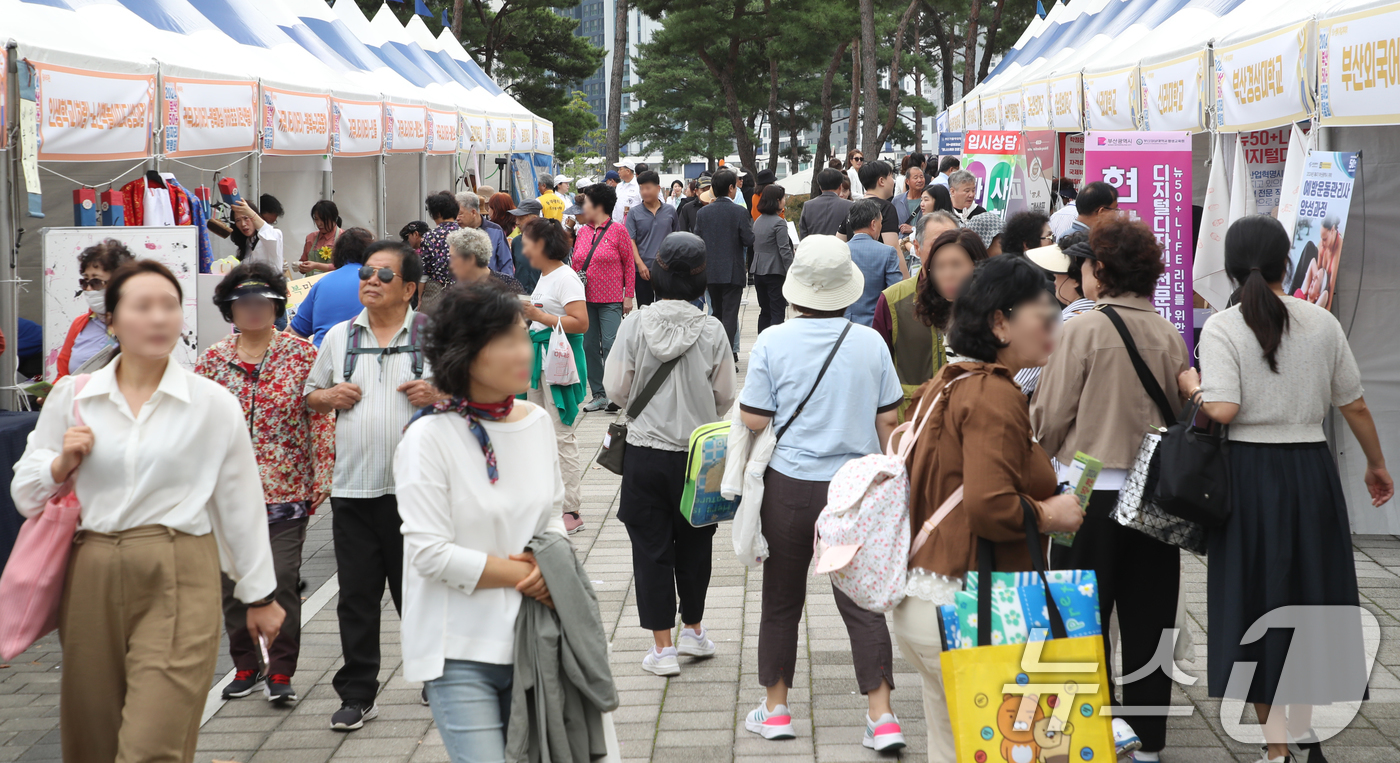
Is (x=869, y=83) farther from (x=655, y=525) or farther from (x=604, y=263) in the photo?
(x=655, y=525)

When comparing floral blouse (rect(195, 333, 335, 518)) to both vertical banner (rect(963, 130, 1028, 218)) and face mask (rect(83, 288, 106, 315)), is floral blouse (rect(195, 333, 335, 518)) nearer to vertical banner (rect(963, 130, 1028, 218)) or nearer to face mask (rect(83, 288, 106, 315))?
face mask (rect(83, 288, 106, 315))

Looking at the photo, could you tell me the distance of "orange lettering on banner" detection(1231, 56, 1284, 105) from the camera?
590 cm

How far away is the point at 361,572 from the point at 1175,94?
590 centimetres

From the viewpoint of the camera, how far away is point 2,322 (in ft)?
20.4

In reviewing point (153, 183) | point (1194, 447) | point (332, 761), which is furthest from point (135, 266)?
point (153, 183)

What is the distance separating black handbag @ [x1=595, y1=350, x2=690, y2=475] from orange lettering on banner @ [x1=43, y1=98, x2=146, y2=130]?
3.81 metres

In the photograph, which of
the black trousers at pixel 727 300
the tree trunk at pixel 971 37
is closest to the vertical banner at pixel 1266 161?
the black trousers at pixel 727 300

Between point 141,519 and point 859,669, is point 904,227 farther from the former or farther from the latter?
point 141,519

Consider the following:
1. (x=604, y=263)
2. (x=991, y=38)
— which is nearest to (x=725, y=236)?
(x=604, y=263)

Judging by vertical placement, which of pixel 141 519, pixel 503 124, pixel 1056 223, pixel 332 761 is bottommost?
pixel 332 761

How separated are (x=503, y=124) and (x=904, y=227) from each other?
32.7ft

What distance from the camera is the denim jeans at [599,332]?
32.5 feet

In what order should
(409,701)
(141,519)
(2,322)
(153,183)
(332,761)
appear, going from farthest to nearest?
1. (153,183)
2. (2,322)
3. (409,701)
4. (332,761)
5. (141,519)

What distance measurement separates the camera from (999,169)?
400 inches
